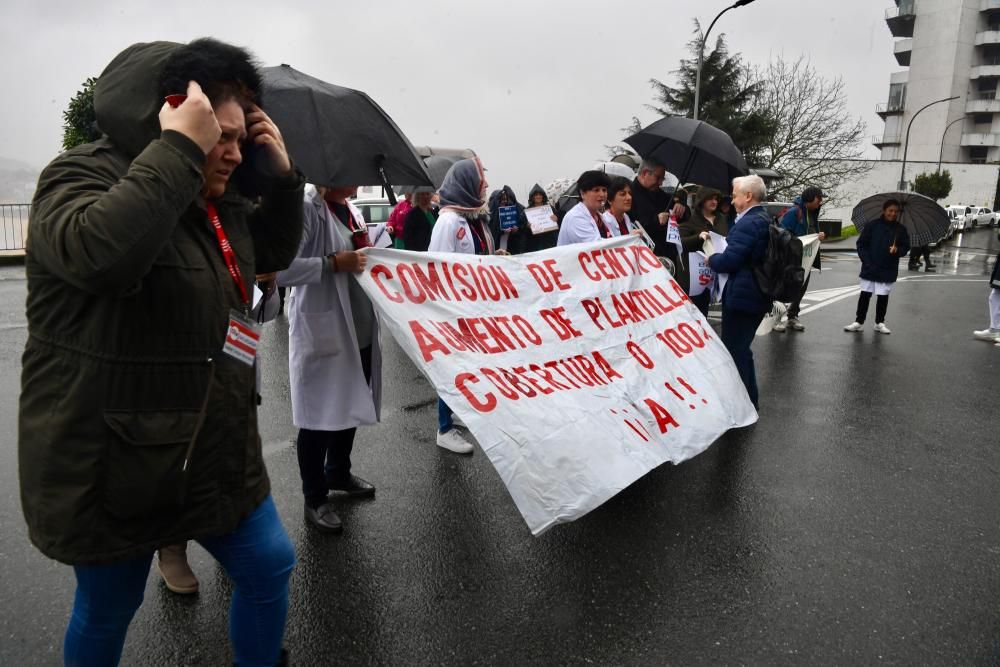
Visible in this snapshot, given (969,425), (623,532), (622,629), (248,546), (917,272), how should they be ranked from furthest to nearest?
(917,272)
(969,425)
(623,532)
(622,629)
(248,546)

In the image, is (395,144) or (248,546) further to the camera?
(395,144)

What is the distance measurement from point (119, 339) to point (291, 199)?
682 mm

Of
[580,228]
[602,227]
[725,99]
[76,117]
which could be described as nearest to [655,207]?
[602,227]

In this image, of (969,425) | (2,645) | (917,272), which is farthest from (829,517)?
(917,272)

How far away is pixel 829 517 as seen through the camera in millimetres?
3783

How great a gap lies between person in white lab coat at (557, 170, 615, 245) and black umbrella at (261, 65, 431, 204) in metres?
2.16

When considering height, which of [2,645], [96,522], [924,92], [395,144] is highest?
[924,92]

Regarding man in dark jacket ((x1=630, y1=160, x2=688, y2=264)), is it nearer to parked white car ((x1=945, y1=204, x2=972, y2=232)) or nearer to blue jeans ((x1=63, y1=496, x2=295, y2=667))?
blue jeans ((x1=63, y1=496, x2=295, y2=667))

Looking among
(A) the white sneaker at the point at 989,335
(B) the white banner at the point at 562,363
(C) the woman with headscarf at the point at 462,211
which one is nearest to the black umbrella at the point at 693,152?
(B) the white banner at the point at 562,363

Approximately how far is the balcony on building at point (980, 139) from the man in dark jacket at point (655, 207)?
79050mm

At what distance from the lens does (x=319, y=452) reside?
347 cm

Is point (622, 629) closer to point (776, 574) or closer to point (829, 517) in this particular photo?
point (776, 574)

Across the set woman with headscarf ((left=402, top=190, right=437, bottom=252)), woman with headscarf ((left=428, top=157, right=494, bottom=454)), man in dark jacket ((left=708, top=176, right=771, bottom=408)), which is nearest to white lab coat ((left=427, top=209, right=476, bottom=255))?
woman with headscarf ((left=428, top=157, right=494, bottom=454))

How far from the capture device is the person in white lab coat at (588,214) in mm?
5141
